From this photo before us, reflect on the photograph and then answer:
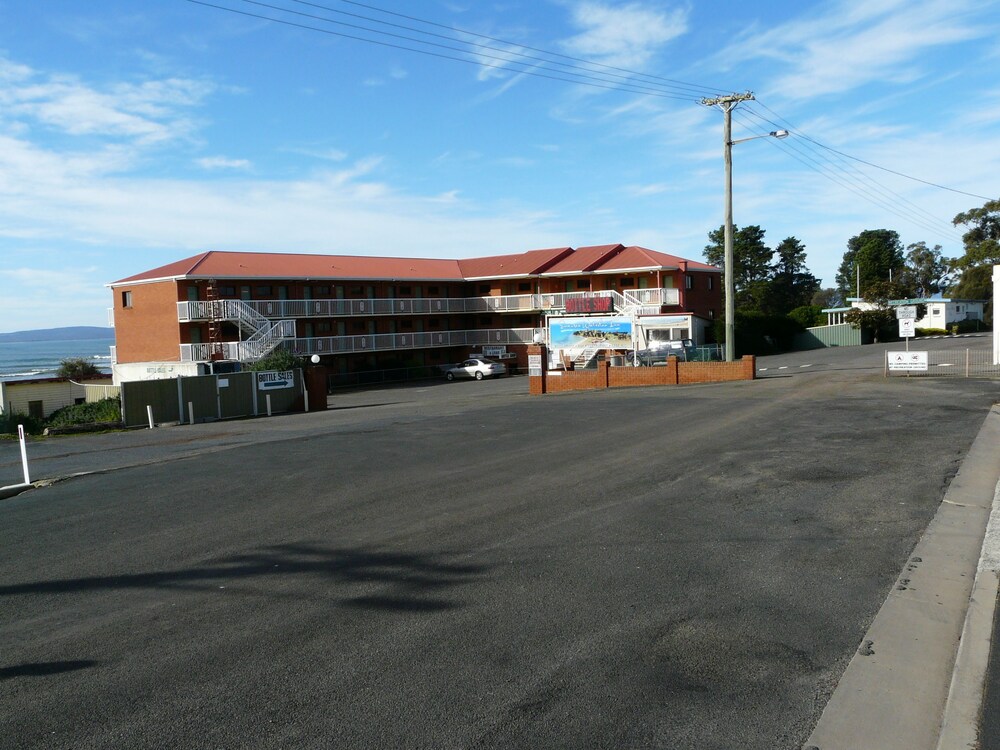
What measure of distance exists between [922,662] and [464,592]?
3.57 m

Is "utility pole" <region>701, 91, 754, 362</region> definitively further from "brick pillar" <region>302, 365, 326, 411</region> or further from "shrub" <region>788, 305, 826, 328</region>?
"shrub" <region>788, 305, 826, 328</region>

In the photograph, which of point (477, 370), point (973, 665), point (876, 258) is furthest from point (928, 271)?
point (973, 665)

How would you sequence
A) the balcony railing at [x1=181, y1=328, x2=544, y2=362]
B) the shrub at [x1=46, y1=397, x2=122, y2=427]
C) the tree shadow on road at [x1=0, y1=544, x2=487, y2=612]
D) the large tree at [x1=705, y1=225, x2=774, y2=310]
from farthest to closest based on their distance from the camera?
the large tree at [x1=705, y1=225, x2=774, y2=310] < the balcony railing at [x1=181, y1=328, x2=544, y2=362] < the shrub at [x1=46, y1=397, x2=122, y2=427] < the tree shadow on road at [x1=0, y1=544, x2=487, y2=612]

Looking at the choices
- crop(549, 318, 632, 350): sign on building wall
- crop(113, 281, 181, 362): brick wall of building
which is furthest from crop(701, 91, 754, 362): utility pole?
crop(113, 281, 181, 362): brick wall of building

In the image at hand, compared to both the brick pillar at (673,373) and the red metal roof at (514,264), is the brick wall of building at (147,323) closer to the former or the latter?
the red metal roof at (514,264)

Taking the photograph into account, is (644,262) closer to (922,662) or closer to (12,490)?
(12,490)

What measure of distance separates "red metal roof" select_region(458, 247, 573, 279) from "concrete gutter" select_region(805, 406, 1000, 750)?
54.0m

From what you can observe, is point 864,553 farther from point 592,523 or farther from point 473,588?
point 473,588

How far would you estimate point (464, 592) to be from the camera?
7.29m

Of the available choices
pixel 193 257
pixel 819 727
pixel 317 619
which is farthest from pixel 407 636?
pixel 193 257

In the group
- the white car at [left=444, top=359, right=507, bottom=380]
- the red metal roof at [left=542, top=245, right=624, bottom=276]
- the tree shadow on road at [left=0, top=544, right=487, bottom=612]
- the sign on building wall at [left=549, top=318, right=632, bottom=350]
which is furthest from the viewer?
the red metal roof at [left=542, top=245, right=624, bottom=276]

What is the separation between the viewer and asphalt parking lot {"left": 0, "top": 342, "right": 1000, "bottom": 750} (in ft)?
16.6

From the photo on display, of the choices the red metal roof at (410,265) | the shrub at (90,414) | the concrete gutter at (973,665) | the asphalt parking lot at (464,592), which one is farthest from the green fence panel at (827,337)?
the concrete gutter at (973,665)

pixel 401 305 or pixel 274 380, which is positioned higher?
pixel 401 305
